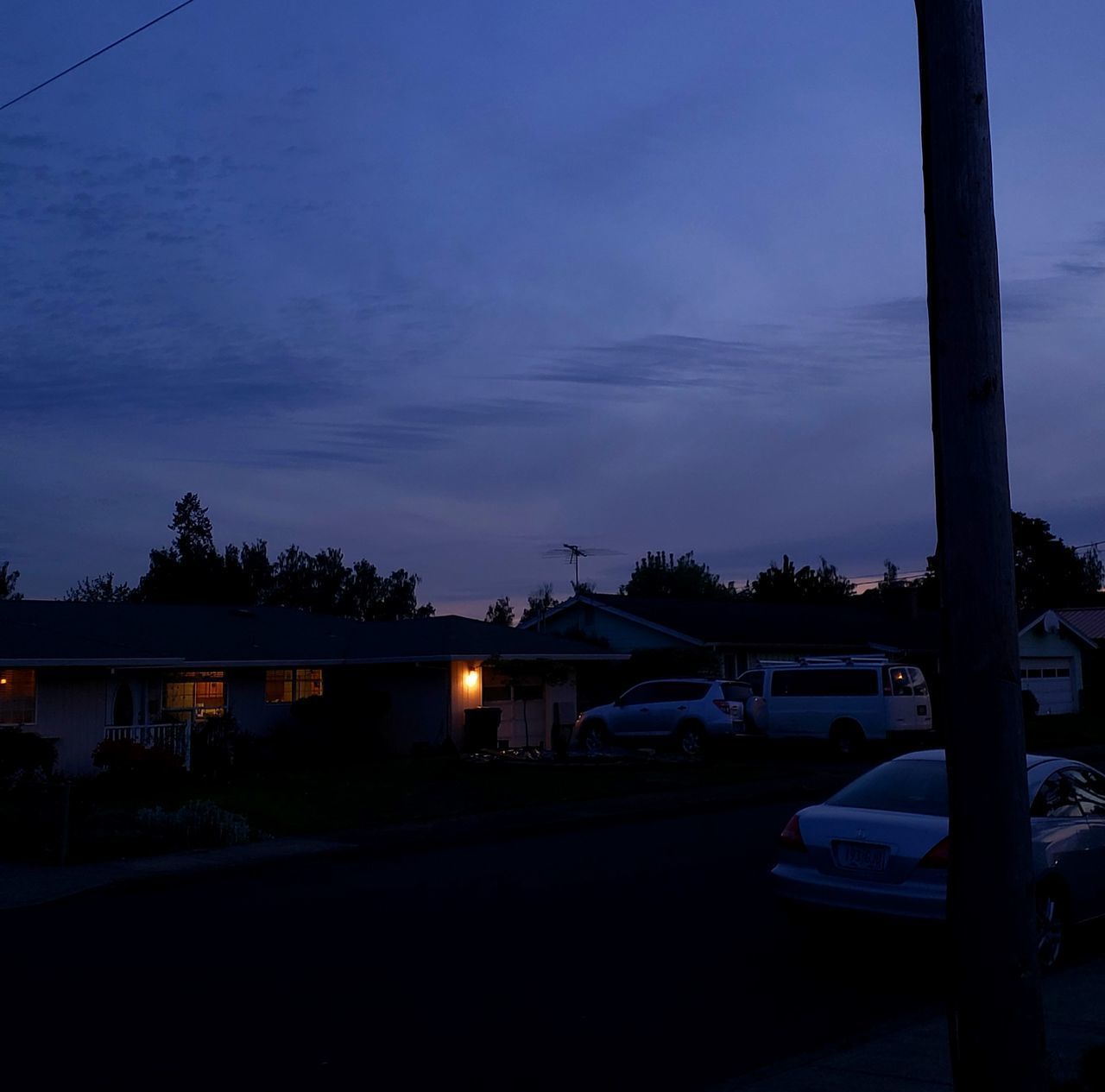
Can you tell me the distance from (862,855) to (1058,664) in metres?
43.9

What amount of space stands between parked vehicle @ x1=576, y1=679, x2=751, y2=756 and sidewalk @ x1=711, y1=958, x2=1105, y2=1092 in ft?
69.9

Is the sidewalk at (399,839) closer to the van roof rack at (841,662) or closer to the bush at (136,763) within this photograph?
the van roof rack at (841,662)

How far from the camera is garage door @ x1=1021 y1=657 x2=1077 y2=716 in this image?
4878cm

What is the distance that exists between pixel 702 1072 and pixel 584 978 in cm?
222

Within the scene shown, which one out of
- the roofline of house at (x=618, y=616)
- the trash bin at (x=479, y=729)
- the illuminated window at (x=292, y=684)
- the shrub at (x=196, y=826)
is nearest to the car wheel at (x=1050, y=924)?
the shrub at (x=196, y=826)

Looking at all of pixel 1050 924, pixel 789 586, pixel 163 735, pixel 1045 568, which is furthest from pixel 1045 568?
pixel 1050 924

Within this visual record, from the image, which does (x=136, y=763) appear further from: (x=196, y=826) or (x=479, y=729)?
(x=479, y=729)

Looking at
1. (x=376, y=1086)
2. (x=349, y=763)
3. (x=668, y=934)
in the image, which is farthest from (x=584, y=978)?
(x=349, y=763)

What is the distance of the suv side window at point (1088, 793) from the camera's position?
1032cm

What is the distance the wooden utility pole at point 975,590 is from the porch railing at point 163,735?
78.5 ft

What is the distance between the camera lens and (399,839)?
17.2 m

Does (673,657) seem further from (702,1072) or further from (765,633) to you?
(702,1072)

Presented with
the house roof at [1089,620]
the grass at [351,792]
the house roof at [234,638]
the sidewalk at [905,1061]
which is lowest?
the sidewalk at [905,1061]

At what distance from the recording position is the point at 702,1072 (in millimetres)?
6969
